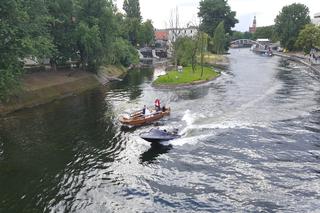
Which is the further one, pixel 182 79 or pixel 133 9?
pixel 133 9

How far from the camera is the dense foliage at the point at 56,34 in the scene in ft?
158

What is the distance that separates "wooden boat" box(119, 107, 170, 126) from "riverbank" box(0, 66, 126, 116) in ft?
60.9

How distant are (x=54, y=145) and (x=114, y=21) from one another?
159 ft

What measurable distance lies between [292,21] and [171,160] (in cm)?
14980

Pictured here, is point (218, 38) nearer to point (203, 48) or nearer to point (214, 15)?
point (214, 15)

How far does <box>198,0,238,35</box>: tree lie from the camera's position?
573 feet

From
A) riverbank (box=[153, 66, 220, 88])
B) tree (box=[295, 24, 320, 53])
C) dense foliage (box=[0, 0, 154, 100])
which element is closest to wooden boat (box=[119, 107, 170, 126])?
dense foliage (box=[0, 0, 154, 100])

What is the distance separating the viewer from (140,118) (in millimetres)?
43438

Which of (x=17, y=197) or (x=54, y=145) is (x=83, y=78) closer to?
(x=54, y=145)

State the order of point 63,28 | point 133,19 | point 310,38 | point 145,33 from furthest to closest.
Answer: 1. point 145,33
2. point 133,19
3. point 310,38
4. point 63,28

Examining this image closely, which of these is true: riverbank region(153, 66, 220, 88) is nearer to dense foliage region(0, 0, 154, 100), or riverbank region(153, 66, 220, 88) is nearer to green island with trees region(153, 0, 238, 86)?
green island with trees region(153, 0, 238, 86)

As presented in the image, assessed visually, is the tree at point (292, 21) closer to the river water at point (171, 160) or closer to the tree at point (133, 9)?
the tree at point (133, 9)

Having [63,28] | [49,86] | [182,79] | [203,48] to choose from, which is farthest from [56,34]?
[203,48]

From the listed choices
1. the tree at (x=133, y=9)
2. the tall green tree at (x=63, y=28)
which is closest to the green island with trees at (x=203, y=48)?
the tall green tree at (x=63, y=28)
